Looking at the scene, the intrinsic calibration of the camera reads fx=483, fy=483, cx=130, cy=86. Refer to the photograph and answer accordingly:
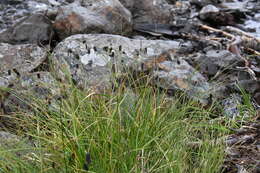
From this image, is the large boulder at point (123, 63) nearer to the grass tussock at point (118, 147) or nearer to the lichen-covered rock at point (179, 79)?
the lichen-covered rock at point (179, 79)

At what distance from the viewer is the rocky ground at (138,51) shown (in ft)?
13.4

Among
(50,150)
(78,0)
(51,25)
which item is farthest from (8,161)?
(78,0)

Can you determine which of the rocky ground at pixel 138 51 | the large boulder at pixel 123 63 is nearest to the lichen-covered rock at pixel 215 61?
the rocky ground at pixel 138 51

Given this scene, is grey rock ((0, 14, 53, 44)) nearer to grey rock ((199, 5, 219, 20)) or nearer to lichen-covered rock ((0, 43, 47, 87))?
lichen-covered rock ((0, 43, 47, 87))

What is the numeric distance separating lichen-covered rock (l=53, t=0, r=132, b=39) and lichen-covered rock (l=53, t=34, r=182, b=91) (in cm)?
78

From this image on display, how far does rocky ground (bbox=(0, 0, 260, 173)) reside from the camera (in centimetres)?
409

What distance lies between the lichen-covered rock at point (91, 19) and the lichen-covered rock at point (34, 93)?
213cm

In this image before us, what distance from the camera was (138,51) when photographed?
15.3 feet

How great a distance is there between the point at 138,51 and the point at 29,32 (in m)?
2.49

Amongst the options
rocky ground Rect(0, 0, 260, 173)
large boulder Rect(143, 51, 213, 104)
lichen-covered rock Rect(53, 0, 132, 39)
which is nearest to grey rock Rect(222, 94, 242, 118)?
rocky ground Rect(0, 0, 260, 173)

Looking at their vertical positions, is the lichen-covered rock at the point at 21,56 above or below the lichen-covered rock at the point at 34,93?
below

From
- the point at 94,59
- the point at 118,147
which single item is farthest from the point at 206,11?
the point at 118,147

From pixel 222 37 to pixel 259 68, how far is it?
4.86 ft

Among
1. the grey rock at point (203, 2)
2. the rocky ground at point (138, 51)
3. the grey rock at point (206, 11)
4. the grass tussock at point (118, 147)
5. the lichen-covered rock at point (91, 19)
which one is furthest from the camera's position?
the grey rock at point (203, 2)
